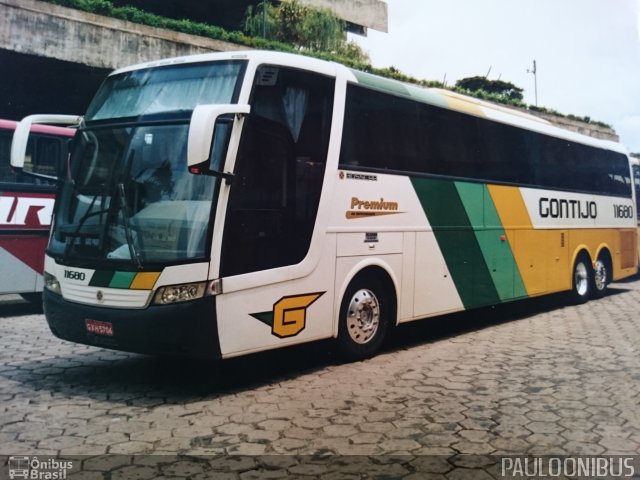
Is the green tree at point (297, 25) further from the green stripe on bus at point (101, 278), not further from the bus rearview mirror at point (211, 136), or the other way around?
the green stripe on bus at point (101, 278)

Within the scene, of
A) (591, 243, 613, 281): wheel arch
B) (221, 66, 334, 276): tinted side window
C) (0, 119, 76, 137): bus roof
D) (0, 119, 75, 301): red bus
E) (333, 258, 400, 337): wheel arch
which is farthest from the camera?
(591, 243, 613, 281): wheel arch

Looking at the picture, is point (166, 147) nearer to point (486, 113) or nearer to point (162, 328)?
point (162, 328)

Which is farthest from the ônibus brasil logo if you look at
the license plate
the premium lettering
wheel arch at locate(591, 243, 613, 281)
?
wheel arch at locate(591, 243, 613, 281)

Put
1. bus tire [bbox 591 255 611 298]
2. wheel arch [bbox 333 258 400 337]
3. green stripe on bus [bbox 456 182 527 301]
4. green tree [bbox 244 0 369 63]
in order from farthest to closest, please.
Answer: green tree [bbox 244 0 369 63]
bus tire [bbox 591 255 611 298]
green stripe on bus [bbox 456 182 527 301]
wheel arch [bbox 333 258 400 337]

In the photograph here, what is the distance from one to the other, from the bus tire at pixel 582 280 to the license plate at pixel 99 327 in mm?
9456

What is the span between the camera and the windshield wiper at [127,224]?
5.63 meters

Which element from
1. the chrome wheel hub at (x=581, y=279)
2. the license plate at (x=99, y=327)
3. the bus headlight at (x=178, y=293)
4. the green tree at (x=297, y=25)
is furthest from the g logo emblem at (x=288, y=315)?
the green tree at (x=297, y=25)

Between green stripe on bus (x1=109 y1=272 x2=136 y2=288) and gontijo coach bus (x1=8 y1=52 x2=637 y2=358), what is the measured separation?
0.6 inches

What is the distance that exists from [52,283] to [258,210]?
7.35 ft

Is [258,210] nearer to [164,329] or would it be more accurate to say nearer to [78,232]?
[164,329]

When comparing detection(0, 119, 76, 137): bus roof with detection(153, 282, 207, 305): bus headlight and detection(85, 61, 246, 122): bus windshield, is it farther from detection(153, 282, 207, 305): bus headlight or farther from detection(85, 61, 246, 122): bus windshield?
detection(153, 282, 207, 305): bus headlight

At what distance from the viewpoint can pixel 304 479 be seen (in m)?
3.90

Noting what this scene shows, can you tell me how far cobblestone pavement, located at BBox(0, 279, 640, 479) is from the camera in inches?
168

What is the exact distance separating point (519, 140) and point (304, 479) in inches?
316
